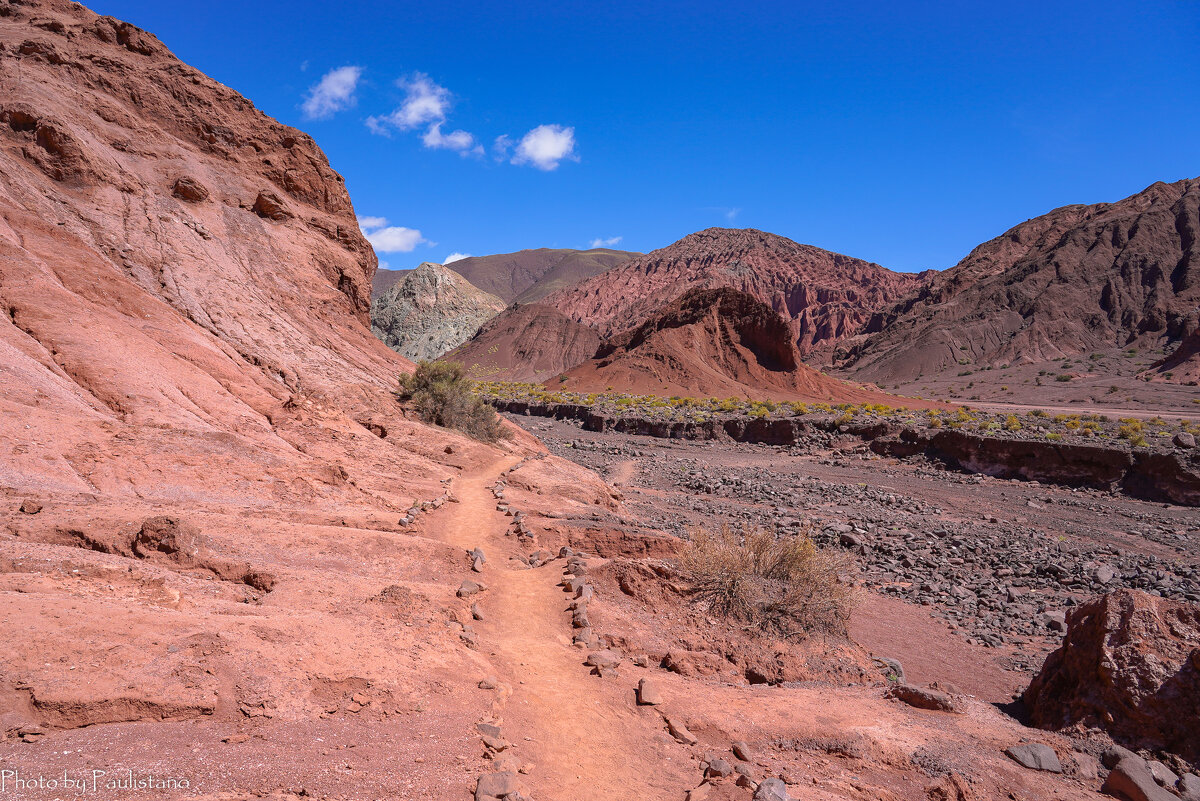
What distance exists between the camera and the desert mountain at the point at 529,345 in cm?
8606

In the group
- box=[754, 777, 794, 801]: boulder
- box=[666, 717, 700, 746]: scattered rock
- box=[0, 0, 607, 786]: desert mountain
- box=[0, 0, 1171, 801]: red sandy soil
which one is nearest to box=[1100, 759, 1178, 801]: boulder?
box=[0, 0, 1171, 801]: red sandy soil

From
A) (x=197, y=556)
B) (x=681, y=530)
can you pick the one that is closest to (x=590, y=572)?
(x=197, y=556)

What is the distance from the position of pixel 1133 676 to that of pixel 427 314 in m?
107

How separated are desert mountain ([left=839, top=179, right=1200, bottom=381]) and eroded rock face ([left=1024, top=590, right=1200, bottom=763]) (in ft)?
259

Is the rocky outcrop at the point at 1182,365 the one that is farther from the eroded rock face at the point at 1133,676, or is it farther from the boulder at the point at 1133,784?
the boulder at the point at 1133,784

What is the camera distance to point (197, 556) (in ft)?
19.5

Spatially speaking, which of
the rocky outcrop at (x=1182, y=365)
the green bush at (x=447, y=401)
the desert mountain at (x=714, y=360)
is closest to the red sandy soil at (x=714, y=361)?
the desert mountain at (x=714, y=360)

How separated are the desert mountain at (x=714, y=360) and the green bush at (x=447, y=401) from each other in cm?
3723

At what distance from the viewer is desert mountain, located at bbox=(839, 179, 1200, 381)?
225 ft

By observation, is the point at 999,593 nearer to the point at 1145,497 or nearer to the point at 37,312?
the point at 1145,497

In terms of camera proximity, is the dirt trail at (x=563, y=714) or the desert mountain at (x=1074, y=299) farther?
the desert mountain at (x=1074, y=299)

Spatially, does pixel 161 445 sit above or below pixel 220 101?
below

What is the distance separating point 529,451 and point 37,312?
12431 millimetres

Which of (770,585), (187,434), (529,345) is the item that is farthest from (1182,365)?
(187,434)
